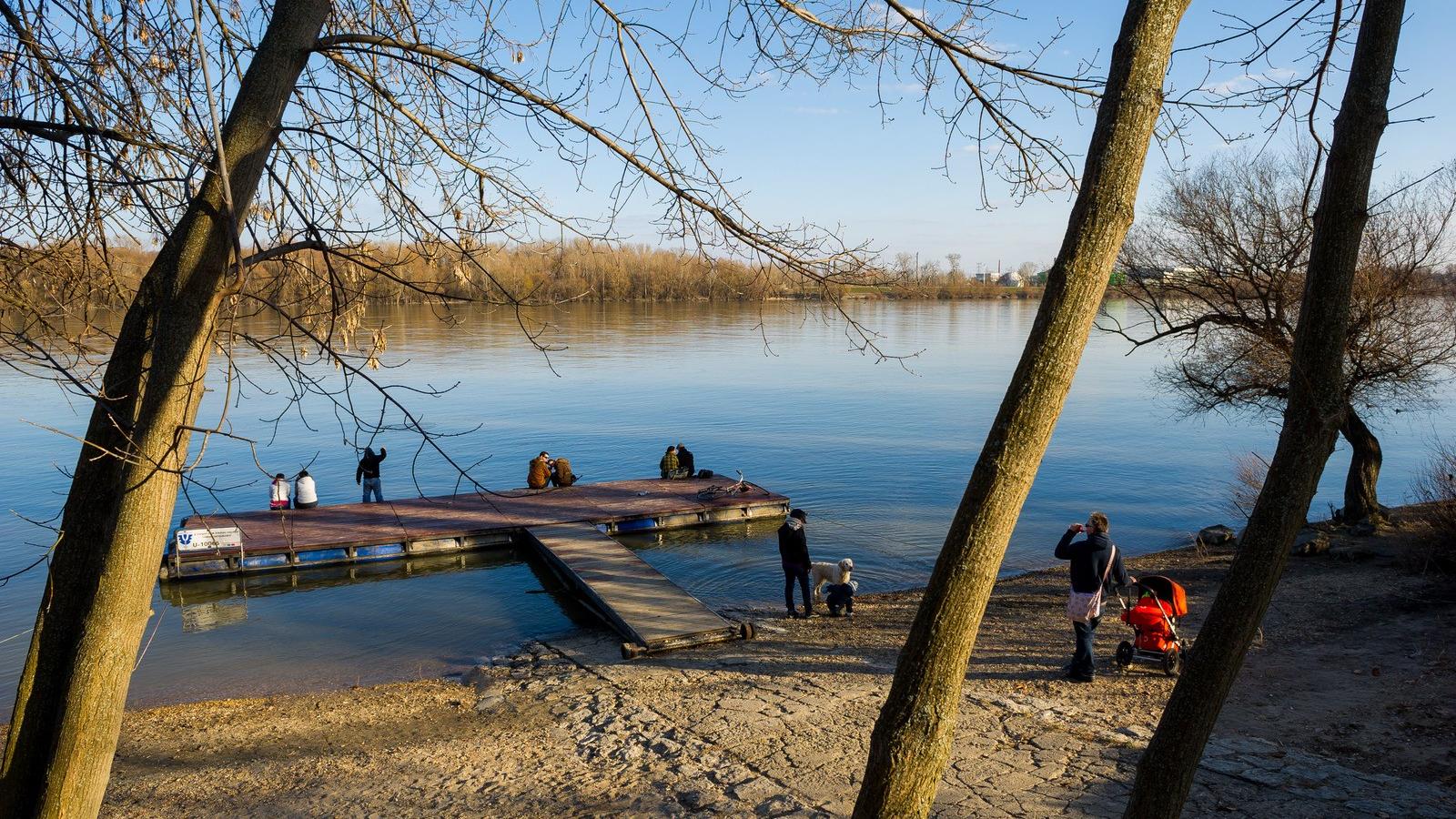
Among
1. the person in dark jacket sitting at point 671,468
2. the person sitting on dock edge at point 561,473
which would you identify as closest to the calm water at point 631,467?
the person in dark jacket sitting at point 671,468

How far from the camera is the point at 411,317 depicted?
9081cm

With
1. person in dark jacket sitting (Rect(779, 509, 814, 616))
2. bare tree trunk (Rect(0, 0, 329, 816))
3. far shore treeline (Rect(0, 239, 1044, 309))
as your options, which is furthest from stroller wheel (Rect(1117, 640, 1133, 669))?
bare tree trunk (Rect(0, 0, 329, 816))

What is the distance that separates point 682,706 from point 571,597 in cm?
750

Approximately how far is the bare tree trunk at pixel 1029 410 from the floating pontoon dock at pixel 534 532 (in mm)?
9304

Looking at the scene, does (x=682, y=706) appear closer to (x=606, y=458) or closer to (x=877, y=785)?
(x=877, y=785)

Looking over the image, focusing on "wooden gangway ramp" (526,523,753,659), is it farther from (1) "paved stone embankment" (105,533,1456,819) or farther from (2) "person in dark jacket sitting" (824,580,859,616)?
(2) "person in dark jacket sitting" (824,580,859,616)

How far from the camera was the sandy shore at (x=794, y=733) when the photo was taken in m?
7.23

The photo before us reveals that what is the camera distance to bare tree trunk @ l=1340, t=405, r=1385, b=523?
1822 cm

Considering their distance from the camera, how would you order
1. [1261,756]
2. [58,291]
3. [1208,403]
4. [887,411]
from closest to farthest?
[58,291]
[1261,756]
[1208,403]
[887,411]

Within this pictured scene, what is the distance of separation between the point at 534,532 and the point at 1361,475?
16.5 metres

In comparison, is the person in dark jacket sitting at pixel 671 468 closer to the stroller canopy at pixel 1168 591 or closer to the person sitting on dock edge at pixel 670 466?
the person sitting on dock edge at pixel 670 466

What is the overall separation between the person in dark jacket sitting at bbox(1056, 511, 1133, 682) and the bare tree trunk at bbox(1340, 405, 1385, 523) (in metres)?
11.3

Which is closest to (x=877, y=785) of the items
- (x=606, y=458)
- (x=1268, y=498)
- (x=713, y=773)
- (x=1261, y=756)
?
(x=1268, y=498)

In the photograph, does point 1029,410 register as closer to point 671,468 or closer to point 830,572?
point 830,572
